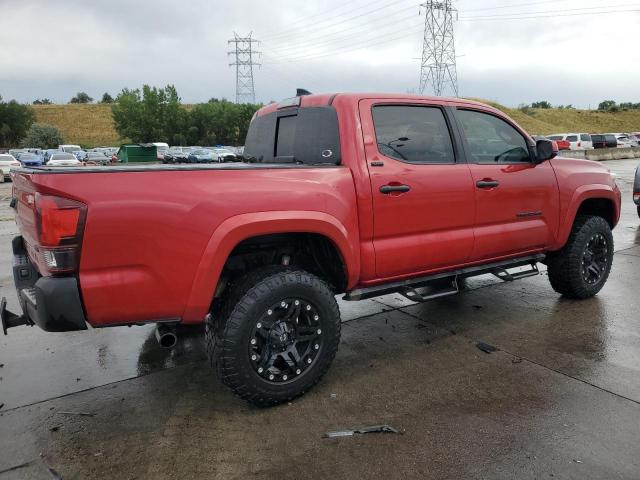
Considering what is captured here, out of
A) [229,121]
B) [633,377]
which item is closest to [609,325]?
Result: [633,377]

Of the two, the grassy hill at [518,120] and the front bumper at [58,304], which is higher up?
the grassy hill at [518,120]

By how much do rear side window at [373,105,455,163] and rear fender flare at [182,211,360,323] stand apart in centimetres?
79

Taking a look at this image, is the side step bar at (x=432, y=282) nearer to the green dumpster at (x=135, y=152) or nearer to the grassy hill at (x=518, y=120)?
the green dumpster at (x=135, y=152)

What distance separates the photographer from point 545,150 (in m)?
4.32

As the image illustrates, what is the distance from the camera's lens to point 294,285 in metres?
3.03

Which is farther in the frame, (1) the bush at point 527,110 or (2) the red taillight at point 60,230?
(1) the bush at point 527,110

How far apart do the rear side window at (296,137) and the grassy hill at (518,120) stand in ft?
250

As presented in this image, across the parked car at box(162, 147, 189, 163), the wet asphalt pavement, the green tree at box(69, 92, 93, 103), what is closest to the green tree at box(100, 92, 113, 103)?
the green tree at box(69, 92, 93, 103)

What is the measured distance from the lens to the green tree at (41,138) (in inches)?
2598

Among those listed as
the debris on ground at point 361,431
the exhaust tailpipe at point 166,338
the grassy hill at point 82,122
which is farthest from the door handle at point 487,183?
the grassy hill at point 82,122

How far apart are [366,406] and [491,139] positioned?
98.9 inches

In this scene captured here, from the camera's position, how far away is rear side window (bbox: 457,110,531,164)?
407 centimetres

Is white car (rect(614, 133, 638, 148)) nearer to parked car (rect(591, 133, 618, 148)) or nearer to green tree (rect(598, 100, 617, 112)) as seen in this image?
parked car (rect(591, 133, 618, 148))

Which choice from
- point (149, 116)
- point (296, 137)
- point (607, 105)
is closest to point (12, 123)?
point (149, 116)
